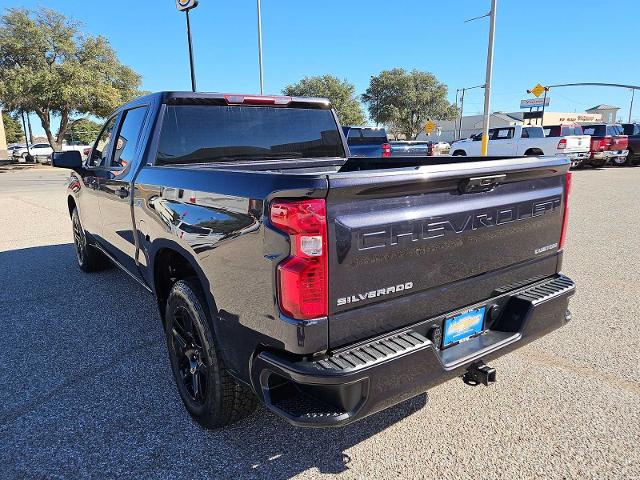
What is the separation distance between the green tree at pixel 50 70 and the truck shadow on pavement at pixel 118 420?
3008cm

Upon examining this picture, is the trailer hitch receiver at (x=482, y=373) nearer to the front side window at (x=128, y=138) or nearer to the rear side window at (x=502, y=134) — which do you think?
the front side window at (x=128, y=138)

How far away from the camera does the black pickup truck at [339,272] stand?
74.5 inches

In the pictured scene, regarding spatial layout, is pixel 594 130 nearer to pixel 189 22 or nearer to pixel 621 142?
pixel 621 142

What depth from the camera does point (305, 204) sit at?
1.82 meters

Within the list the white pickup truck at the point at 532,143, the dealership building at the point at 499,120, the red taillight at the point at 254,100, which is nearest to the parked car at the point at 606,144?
the white pickup truck at the point at 532,143

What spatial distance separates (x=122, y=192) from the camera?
12.0 ft

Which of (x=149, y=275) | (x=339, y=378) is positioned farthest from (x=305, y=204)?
(x=149, y=275)

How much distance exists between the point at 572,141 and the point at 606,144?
12.1ft

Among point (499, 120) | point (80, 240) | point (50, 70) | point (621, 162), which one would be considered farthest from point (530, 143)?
point (499, 120)

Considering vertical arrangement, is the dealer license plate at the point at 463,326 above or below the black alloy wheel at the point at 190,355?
above

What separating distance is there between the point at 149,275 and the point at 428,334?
6.58 ft

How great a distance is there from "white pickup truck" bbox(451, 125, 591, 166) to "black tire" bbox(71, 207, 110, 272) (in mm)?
16379

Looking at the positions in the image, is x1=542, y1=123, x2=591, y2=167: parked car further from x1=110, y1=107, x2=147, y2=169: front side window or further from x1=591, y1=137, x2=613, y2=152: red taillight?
x1=110, y1=107, x2=147, y2=169: front side window

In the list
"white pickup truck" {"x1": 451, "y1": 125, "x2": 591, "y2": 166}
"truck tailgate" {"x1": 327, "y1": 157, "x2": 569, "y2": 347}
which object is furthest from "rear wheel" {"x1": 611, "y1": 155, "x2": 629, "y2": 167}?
"truck tailgate" {"x1": 327, "y1": 157, "x2": 569, "y2": 347}
